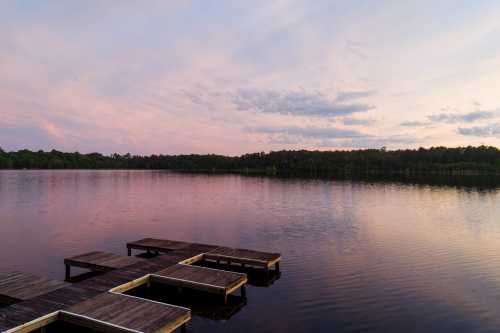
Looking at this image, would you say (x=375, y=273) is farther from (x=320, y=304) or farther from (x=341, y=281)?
(x=320, y=304)

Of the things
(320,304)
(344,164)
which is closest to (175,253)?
(320,304)

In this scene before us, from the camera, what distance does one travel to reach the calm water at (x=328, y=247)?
39.8 feet

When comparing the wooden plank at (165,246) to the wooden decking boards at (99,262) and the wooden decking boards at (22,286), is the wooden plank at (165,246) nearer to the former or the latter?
the wooden decking boards at (99,262)

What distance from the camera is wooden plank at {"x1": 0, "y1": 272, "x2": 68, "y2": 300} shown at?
12000 mm

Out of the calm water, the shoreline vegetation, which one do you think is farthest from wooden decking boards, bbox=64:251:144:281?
the shoreline vegetation

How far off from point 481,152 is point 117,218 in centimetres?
17257

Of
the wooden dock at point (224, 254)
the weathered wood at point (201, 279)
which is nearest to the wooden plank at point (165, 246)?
the wooden dock at point (224, 254)

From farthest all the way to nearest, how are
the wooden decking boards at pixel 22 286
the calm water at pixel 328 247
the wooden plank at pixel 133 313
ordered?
the calm water at pixel 328 247
the wooden decking boards at pixel 22 286
the wooden plank at pixel 133 313

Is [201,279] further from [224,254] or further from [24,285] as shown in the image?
[24,285]

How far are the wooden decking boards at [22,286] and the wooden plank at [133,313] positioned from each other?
2618mm

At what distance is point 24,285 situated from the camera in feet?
42.0

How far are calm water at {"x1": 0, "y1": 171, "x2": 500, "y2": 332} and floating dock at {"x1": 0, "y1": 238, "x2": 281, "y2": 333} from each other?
4.82 ft

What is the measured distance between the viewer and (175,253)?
18.1 m

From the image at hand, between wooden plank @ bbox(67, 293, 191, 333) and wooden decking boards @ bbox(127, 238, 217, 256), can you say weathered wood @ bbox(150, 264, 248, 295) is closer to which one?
wooden plank @ bbox(67, 293, 191, 333)
